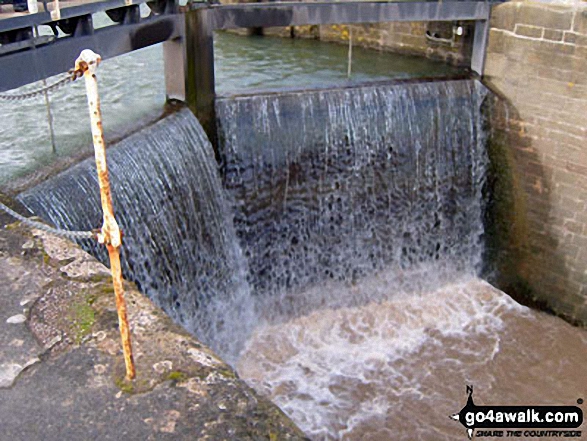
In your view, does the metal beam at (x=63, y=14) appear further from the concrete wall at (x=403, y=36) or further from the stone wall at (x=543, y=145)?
the concrete wall at (x=403, y=36)

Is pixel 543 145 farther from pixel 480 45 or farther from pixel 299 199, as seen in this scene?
pixel 299 199

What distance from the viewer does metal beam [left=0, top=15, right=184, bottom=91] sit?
187 inches

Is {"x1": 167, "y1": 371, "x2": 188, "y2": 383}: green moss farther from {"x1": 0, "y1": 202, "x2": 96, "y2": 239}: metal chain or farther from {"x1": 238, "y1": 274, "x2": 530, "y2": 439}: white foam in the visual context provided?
{"x1": 238, "y1": 274, "x2": 530, "y2": 439}: white foam

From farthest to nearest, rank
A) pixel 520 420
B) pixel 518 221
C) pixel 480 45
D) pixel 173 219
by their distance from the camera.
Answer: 1. pixel 518 221
2. pixel 480 45
3. pixel 520 420
4. pixel 173 219

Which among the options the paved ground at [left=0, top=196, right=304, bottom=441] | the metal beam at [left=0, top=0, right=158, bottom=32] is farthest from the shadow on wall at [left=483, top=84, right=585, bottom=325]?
the paved ground at [left=0, top=196, right=304, bottom=441]

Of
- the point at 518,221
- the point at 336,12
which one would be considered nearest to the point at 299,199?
the point at 336,12

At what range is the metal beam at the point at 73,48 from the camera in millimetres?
4754

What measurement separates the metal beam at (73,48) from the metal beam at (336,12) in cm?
58

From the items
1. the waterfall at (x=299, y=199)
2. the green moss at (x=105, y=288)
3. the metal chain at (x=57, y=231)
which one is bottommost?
the waterfall at (x=299, y=199)

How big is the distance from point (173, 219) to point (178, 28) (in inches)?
74.7

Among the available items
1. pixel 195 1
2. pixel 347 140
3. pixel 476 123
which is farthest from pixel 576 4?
pixel 195 1

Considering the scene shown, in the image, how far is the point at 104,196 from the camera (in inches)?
96.1

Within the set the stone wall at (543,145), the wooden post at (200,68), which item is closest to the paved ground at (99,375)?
the wooden post at (200,68)

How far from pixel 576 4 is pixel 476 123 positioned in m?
1.59
